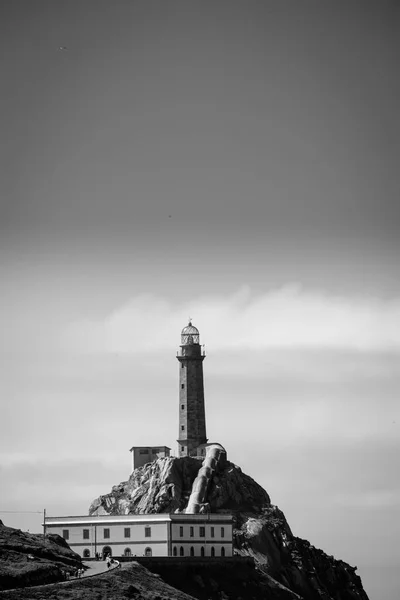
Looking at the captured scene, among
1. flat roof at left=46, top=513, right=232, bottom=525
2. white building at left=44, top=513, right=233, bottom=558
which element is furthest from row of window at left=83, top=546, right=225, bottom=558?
flat roof at left=46, top=513, right=232, bottom=525

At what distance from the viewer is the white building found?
18275 centimetres

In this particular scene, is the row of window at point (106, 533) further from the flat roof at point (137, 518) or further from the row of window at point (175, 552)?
the row of window at point (175, 552)

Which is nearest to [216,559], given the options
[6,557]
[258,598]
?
[258,598]

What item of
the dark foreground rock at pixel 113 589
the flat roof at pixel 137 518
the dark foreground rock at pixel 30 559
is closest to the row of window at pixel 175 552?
the flat roof at pixel 137 518

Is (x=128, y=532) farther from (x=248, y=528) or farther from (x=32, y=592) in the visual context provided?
(x=32, y=592)

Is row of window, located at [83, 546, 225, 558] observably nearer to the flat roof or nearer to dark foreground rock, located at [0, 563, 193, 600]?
the flat roof

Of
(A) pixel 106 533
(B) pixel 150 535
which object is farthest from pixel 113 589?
(A) pixel 106 533

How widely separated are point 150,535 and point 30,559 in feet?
105

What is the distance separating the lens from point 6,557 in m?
152

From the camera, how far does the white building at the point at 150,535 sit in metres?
183

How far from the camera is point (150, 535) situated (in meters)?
183

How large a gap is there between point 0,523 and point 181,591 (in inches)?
806

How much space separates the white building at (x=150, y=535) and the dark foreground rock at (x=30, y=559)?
34.6 ft

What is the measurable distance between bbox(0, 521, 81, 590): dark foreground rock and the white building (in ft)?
34.6
